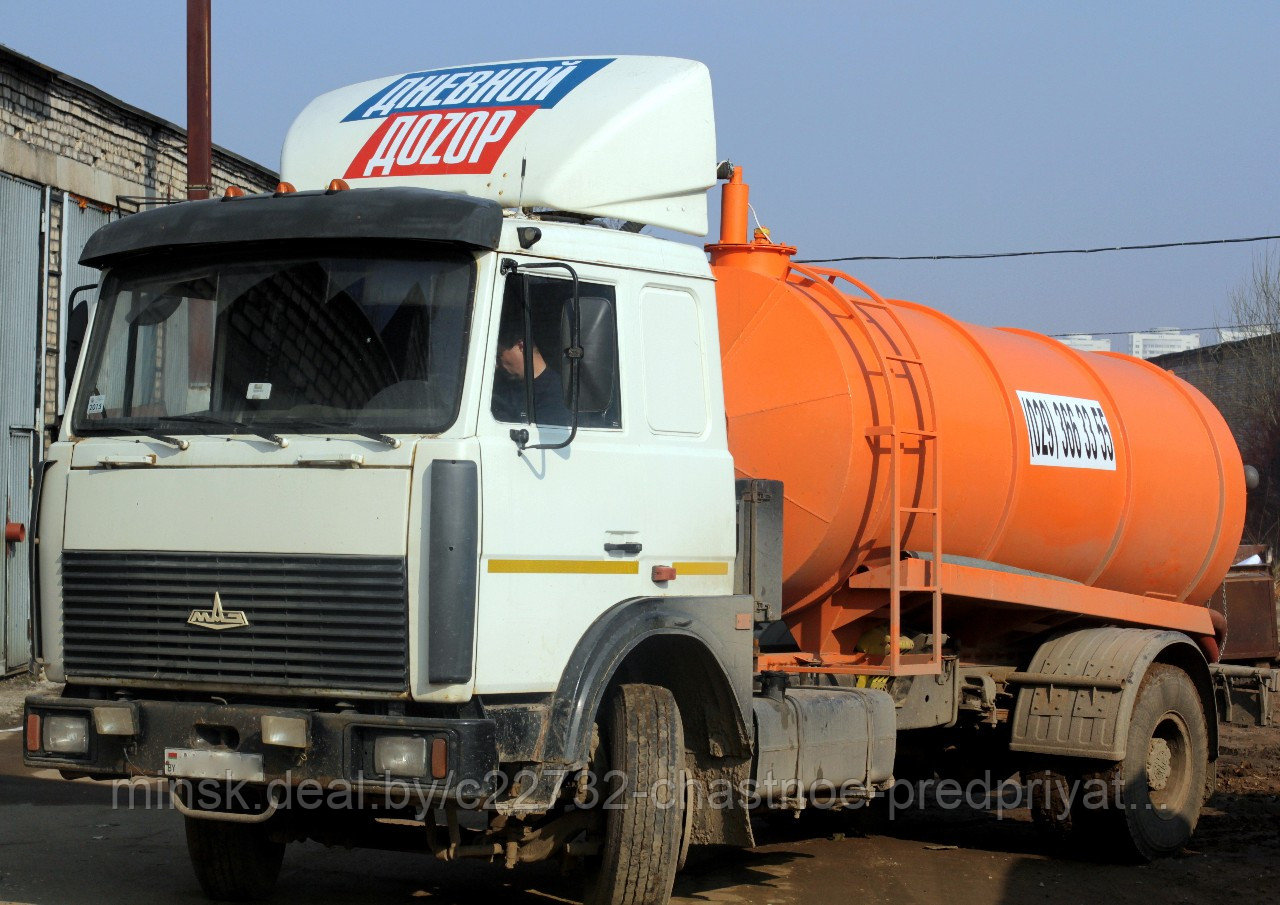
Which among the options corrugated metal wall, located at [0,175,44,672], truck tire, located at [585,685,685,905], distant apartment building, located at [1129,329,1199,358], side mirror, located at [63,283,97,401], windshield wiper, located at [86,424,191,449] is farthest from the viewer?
distant apartment building, located at [1129,329,1199,358]

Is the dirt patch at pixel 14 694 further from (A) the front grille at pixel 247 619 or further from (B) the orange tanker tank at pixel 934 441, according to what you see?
(B) the orange tanker tank at pixel 934 441

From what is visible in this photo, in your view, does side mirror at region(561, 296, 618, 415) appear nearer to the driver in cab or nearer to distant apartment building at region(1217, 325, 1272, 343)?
the driver in cab

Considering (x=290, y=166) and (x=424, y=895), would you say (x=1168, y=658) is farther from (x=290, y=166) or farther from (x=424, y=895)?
(x=290, y=166)

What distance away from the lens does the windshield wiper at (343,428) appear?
5.07 meters

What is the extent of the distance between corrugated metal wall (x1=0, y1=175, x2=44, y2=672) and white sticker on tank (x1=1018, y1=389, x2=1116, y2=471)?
27.6ft

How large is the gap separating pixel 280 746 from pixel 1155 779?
5357mm

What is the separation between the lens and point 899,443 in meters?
7.21

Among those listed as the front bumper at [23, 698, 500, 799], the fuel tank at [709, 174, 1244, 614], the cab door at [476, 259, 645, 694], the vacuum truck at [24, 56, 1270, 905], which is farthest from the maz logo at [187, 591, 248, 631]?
the fuel tank at [709, 174, 1244, 614]

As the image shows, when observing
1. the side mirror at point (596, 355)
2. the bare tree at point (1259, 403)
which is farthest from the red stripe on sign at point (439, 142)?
the bare tree at point (1259, 403)

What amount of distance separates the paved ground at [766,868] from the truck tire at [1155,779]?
157mm

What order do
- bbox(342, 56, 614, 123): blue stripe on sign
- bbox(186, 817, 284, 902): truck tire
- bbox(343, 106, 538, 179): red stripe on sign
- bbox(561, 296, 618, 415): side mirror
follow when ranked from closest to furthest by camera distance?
bbox(561, 296, 618, 415): side mirror, bbox(343, 106, 538, 179): red stripe on sign, bbox(342, 56, 614, 123): blue stripe on sign, bbox(186, 817, 284, 902): truck tire

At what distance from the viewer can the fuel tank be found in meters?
7.12

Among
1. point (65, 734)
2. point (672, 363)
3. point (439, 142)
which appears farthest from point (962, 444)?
point (65, 734)

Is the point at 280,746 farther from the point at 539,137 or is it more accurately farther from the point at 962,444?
the point at 962,444
